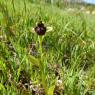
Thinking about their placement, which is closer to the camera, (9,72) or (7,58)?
(9,72)

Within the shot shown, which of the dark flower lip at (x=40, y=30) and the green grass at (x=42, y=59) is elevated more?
the dark flower lip at (x=40, y=30)

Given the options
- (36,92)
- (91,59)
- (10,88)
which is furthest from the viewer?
(91,59)

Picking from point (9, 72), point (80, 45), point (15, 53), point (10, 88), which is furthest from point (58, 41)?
point (10, 88)

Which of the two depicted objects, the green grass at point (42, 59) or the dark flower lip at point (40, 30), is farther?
the green grass at point (42, 59)

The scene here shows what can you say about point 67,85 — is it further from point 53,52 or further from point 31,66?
point 53,52

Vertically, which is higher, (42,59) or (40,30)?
(40,30)

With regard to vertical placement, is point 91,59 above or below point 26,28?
below

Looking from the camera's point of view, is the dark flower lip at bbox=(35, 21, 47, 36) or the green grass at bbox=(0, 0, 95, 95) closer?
the dark flower lip at bbox=(35, 21, 47, 36)

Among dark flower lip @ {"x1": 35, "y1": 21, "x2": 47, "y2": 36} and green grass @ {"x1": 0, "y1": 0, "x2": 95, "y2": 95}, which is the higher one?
dark flower lip @ {"x1": 35, "y1": 21, "x2": 47, "y2": 36}
